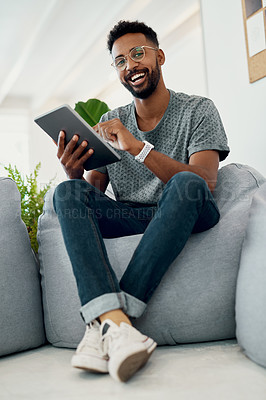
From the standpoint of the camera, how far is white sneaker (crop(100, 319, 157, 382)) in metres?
0.82

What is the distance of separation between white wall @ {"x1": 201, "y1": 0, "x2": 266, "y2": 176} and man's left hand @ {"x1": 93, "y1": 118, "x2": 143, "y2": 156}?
3.71 ft

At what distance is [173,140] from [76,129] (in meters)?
0.36

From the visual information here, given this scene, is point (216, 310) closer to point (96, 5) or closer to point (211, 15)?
point (211, 15)

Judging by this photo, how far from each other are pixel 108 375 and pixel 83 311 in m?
0.15

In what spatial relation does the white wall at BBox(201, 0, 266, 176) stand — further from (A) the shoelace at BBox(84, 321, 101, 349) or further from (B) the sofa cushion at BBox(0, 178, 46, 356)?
(A) the shoelace at BBox(84, 321, 101, 349)

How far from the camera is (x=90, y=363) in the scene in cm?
88

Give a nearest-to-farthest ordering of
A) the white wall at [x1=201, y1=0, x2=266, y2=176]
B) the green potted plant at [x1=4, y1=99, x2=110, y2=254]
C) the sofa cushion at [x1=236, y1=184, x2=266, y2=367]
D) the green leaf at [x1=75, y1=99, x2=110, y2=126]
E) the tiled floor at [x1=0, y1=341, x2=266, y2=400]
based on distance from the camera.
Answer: the tiled floor at [x1=0, y1=341, x2=266, y2=400] < the sofa cushion at [x1=236, y1=184, x2=266, y2=367] < the green potted plant at [x1=4, y1=99, x2=110, y2=254] < the white wall at [x1=201, y1=0, x2=266, y2=176] < the green leaf at [x1=75, y1=99, x2=110, y2=126]

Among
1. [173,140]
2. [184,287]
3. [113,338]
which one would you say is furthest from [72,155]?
[113,338]

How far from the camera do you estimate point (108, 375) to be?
0.90 metres

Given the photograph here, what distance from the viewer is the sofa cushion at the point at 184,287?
110 centimetres

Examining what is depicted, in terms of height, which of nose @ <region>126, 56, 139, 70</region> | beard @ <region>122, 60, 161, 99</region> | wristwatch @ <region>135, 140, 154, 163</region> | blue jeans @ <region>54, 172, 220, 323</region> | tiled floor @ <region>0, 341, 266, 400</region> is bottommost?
tiled floor @ <region>0, 341, 266, 400</region>

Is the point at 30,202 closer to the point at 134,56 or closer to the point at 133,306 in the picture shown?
the point at 134,56

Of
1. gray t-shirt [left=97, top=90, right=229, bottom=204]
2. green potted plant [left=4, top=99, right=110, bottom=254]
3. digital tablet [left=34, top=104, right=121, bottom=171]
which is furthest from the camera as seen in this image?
green potted plant [left=4, top=99, right=110, bottom=254]

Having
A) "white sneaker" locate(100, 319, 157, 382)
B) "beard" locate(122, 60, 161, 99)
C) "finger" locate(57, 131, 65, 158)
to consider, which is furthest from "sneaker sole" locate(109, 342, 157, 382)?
"beard" locate(122, 60, 161, 99)
